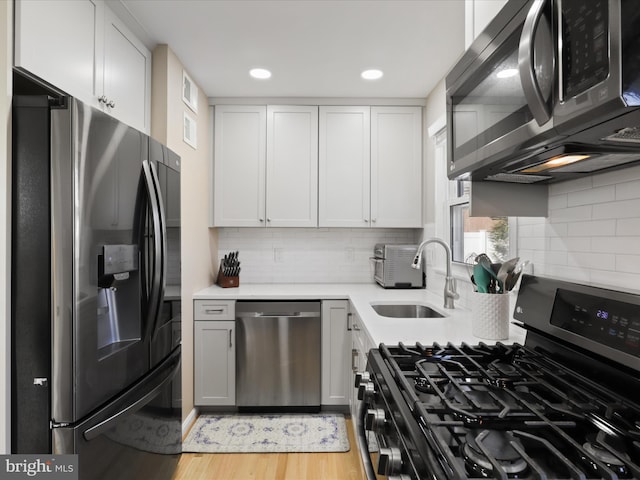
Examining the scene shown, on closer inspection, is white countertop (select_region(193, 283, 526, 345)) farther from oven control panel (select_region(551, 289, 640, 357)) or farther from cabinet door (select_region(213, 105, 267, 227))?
cabinet door (select_region(213, 105, 267, 227))

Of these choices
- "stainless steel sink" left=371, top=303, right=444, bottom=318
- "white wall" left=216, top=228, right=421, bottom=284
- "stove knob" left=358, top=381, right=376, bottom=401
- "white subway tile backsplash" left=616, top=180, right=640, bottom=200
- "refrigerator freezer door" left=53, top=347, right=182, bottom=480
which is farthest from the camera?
"white wall" left=216, top=228, right=421, bottom=284

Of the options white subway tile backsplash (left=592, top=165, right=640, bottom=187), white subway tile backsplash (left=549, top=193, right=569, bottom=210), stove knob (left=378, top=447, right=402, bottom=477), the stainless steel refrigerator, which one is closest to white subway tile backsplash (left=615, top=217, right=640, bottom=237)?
white subway tile backsplash (left=592, top=165, right=640, bottom=187)

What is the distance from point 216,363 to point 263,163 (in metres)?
1.66

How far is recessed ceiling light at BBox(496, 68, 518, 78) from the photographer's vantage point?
891 mm

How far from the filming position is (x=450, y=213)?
276cm

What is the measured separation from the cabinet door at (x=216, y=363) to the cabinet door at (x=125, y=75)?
1.50 m

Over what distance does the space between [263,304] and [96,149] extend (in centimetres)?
178

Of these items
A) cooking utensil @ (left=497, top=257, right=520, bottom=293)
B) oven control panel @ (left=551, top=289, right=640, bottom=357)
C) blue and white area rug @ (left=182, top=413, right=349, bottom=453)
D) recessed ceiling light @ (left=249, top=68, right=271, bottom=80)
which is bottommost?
blue and white area rug @ (left=182, top=413, right=349, bottom=453)

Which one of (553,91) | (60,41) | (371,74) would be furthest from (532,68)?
(371,74)

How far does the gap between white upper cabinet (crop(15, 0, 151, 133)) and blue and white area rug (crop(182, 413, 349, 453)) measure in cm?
202

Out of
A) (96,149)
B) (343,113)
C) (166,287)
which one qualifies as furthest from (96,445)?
(343,113)

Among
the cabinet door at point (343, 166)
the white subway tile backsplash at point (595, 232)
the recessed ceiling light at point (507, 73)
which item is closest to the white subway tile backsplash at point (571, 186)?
the white subway tile backsplash at point (595, 232)

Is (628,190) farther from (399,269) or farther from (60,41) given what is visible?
(399,269)

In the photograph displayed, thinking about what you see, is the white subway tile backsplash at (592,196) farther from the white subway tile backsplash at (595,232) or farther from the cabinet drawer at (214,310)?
the cabinet drawer at (214,310)
